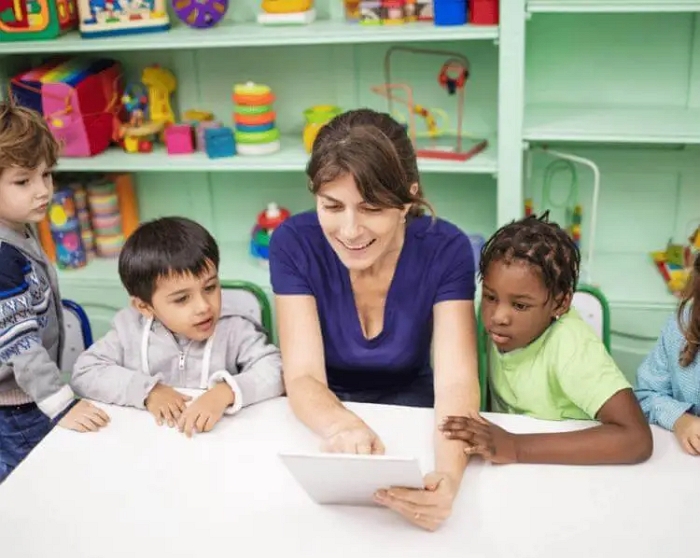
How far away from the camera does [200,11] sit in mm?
2760

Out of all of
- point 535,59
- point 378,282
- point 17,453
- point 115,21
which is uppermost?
point 115,21

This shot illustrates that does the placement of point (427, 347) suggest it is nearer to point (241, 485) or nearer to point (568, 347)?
point (568, 347)

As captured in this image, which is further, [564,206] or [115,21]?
[564,206]

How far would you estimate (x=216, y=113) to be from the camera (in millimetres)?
3125

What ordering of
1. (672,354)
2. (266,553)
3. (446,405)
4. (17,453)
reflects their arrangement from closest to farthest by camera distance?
(266,553) < (446,405) < (672,354) < (17,453)

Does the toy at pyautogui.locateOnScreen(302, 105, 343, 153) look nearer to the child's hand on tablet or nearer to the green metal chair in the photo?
the green metal chair

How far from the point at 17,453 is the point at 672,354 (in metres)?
1.47

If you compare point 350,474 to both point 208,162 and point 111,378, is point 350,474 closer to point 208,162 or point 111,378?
point 111,378

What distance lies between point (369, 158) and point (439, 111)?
4.77ft

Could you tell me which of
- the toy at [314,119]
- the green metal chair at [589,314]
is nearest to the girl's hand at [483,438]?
the green metal chair at [589,314]

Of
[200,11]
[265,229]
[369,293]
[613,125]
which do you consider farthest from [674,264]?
[200,11]

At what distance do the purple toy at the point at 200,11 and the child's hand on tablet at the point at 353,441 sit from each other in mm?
1766

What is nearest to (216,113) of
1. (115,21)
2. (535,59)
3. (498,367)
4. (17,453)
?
(115,21)

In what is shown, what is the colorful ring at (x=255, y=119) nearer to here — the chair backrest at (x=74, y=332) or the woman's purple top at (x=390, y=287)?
the chair backrest at (x=74, y=332)
